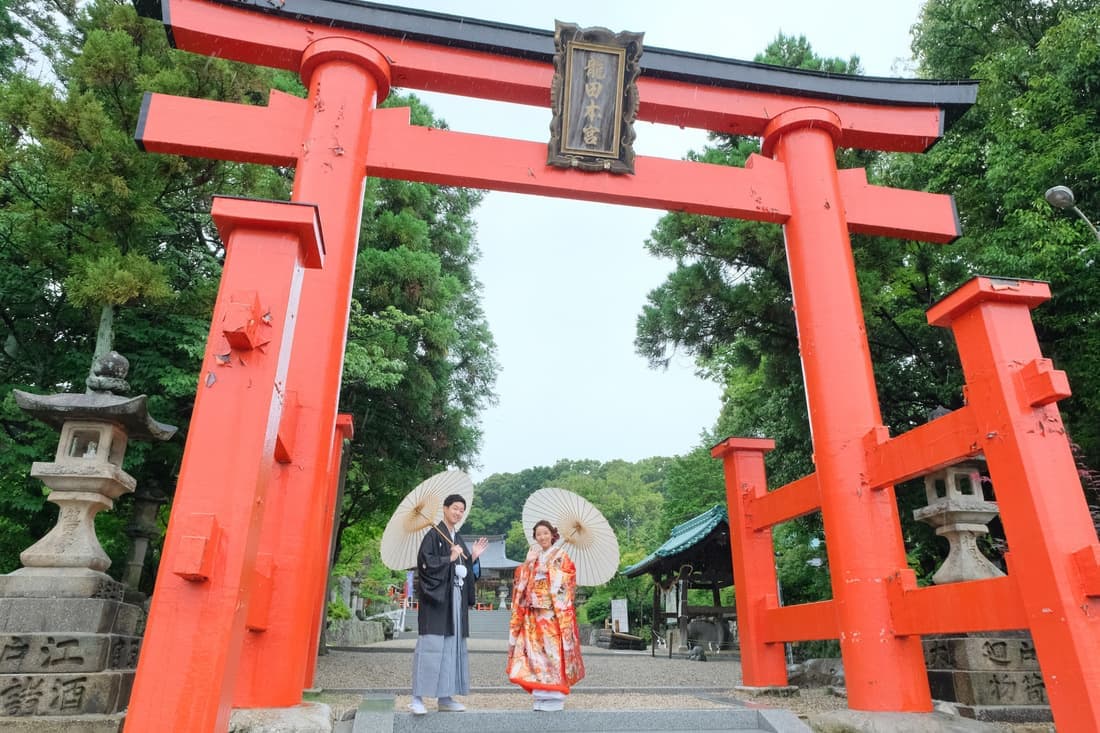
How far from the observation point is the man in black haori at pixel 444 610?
15.7 feet

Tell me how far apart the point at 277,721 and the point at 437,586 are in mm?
1570

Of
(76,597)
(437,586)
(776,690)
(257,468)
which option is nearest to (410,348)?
(437,586)

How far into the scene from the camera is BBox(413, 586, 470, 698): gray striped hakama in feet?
15.6

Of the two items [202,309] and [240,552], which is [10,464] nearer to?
[202,309]

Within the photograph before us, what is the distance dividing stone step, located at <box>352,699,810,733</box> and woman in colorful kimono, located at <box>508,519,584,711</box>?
699mm

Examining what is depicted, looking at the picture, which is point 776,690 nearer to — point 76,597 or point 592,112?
point 592,112

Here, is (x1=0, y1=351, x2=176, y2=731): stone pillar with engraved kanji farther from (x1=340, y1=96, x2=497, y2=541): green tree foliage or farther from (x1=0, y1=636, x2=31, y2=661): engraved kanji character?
(x1=340, y1=96, x2=497, y2=541): green tree foliage

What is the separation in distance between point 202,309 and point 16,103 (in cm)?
258

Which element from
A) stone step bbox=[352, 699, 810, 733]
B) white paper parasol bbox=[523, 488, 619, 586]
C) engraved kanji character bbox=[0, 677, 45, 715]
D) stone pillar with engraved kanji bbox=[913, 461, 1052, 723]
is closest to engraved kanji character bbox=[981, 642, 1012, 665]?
stone pillar with engraved kanji bbox=[913, 461, 1052, 723]

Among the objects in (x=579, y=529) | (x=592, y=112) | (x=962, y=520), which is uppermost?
(x=592, y=112)

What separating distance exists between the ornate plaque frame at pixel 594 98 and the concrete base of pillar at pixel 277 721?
164 inches

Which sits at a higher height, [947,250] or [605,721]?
[947,250]

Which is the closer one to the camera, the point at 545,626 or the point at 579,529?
the point at 545,626

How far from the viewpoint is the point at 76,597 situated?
4543mm
